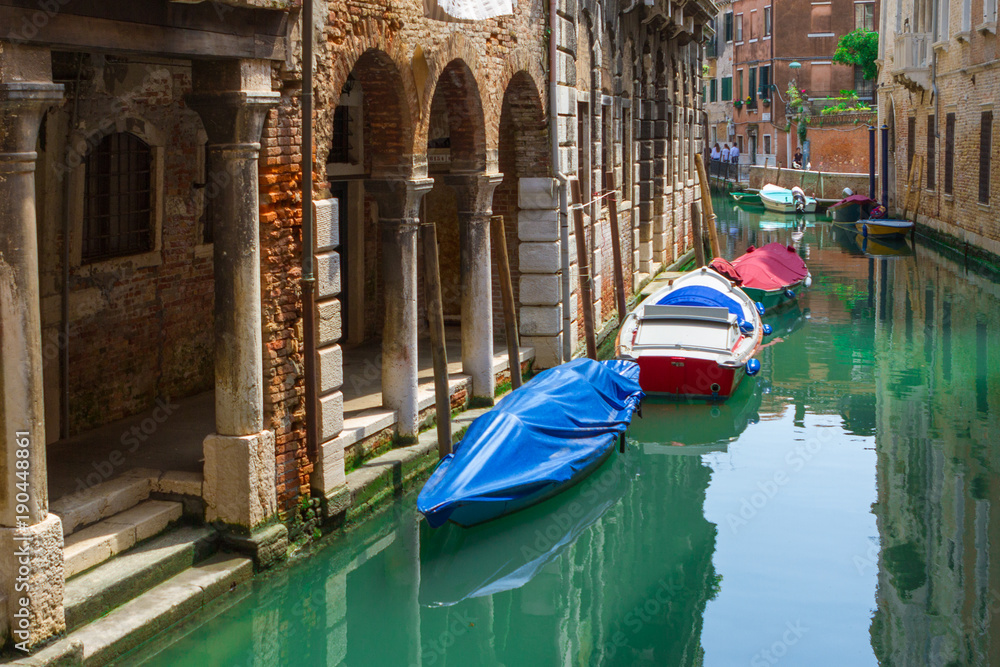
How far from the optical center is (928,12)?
90.7 feet

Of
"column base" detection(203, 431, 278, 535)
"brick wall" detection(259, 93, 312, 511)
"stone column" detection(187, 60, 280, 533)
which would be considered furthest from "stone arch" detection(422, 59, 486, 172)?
"column base" detection(203, 431, 278, 535)

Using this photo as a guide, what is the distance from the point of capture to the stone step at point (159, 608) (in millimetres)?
5926

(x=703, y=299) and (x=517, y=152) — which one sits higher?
(x=517, y=152)

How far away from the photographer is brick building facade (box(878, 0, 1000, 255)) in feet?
74.1

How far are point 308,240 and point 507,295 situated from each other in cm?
379

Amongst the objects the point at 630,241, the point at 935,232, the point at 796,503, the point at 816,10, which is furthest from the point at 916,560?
the point at 816,10

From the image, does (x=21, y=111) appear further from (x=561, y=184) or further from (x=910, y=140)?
(x=910, y=140)

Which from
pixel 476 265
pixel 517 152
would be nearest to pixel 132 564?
pixel 476 265

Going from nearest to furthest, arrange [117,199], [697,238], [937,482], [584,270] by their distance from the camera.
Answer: [117,199] → [937,482] → [584,270] → [697,238]

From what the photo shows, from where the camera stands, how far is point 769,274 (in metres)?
19.4

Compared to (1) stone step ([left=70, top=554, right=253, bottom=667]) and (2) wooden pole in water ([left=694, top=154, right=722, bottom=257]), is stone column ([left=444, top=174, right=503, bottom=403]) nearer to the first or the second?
(1) stone step ([left=70, top=554, right=253, bottom=667])

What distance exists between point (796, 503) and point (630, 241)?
9801 millimetres

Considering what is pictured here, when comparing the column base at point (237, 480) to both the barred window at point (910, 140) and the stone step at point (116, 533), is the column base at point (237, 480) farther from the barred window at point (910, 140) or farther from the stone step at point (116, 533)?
the barred window at point (910, 140)

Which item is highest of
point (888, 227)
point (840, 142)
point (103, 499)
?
point (840, 142)
